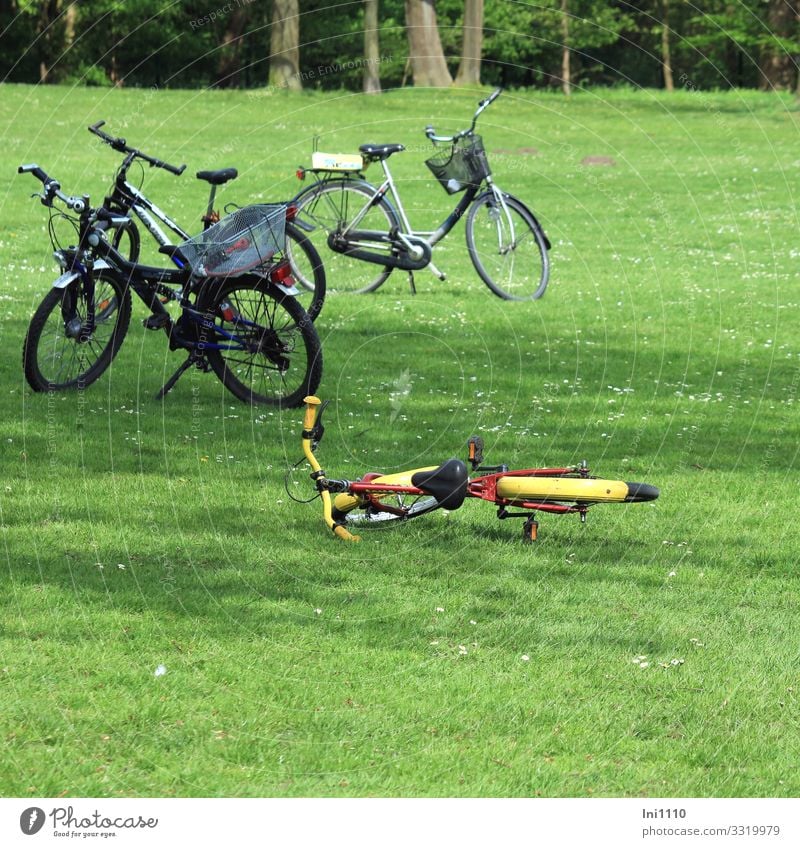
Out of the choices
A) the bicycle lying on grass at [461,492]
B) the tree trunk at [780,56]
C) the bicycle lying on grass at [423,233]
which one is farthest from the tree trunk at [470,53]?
the bicycle lying on grass at [461,492]

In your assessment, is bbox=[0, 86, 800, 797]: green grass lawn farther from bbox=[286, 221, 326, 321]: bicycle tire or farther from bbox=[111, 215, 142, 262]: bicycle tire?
bbox=[111, 215, 142, 262]: bicycle tire

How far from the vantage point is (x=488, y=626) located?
249 inches

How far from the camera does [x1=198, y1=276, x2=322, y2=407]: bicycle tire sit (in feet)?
31.9

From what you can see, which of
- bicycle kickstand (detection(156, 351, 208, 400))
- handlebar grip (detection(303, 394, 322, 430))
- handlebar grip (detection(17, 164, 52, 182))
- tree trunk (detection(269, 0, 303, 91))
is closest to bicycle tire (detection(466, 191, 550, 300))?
bicycle kickstand (detection(156, 351, 208, 400))

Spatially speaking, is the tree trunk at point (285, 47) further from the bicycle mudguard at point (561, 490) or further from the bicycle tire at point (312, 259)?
the bicycle mudguard at point (561, 490)

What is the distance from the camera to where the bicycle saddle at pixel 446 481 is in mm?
7273

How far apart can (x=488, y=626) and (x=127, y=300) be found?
4.80 metres

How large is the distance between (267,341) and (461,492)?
295 cm

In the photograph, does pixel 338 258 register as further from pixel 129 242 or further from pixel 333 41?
pixel 333 41

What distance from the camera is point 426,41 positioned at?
A: 36.5 metres

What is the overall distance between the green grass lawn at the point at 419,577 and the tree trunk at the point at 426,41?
2073 centimetres

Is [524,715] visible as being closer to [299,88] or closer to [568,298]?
[568,298]
